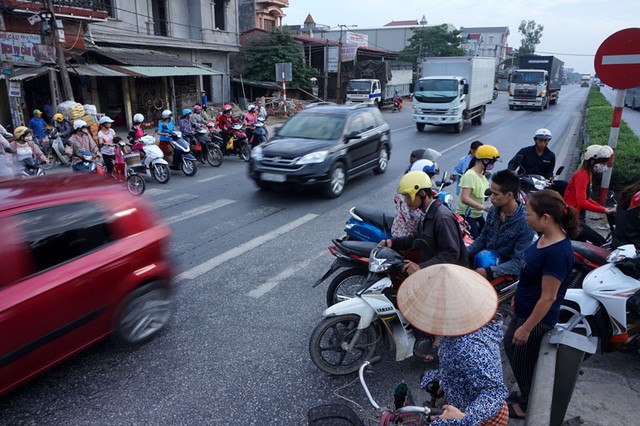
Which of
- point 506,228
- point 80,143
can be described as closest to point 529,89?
point 80,143

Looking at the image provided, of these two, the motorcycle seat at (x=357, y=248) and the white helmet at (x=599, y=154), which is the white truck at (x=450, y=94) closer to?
the white helmet at (x=599, y=154)

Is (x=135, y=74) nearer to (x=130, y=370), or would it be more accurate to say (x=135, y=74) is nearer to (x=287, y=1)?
(x=130, y=370)

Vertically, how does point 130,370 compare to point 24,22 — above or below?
below

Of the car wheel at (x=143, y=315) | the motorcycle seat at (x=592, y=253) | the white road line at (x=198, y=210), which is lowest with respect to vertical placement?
the white road line at (x=198, y=210)

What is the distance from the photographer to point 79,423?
3.15 metres

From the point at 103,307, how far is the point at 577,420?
358 centimetres

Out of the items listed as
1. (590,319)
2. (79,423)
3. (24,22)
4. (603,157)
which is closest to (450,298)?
(590,319)

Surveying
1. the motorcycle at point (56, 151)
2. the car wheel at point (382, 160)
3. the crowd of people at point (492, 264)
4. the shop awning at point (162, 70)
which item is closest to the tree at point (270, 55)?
the shop awning at point (162, 70)

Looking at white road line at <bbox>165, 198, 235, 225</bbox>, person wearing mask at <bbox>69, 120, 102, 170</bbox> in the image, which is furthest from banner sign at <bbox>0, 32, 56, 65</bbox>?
white road line at <bbox>165, 198, 235, 225</bbox>

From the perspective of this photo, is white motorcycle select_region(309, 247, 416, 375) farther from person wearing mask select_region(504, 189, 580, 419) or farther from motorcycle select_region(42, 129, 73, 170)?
motorcycle select_region(42, 129, 73, 170)

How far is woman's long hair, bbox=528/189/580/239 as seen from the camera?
2.64 meters

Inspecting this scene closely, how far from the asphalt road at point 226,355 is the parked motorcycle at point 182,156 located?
3516 millimetres

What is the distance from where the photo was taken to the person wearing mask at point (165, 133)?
1135cm

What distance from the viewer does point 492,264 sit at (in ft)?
12.9
